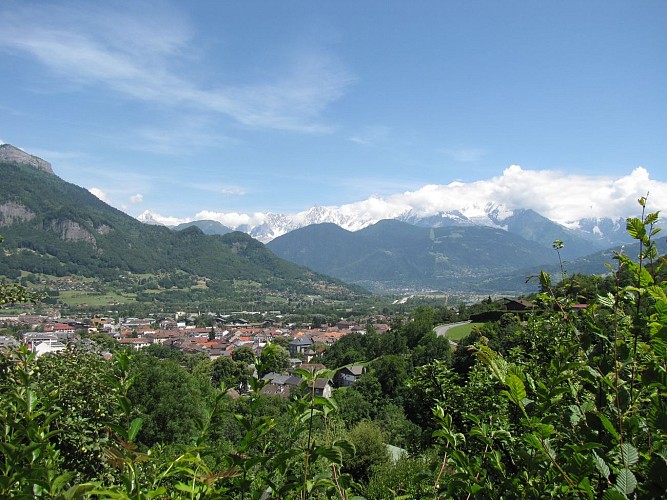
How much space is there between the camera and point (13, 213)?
158375 millimetres

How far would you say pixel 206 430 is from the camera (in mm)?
1390

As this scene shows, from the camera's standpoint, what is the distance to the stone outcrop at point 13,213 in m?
156

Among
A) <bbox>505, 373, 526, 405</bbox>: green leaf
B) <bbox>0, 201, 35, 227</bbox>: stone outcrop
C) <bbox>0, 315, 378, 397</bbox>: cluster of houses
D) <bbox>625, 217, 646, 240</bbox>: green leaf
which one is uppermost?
<bbox>0, 201, 35, 227</bbox>: stone outcrop

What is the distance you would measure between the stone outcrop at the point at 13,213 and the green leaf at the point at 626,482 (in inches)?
7696

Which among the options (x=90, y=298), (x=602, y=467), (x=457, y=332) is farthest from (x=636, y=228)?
(x=90, y=298)

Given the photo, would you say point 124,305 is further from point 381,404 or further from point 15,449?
point 15,449

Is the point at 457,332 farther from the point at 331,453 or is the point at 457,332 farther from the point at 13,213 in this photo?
the point at 13,213

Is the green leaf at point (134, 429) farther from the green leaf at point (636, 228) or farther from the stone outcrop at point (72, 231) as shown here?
the stone outcrop at point (72, 231)

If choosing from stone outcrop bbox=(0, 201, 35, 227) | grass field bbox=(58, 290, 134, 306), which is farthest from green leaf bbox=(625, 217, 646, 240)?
stone outcrop bbox=(0, 201, 35, 227)

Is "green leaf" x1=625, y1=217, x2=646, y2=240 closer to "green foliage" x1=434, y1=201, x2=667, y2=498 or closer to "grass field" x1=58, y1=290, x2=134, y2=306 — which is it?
"green foliage" x1=434, y1=201, x2=667, y2=498

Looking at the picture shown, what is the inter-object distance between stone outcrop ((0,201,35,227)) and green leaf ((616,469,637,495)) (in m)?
195

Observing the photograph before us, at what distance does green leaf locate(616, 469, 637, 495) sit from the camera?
1.02 metres

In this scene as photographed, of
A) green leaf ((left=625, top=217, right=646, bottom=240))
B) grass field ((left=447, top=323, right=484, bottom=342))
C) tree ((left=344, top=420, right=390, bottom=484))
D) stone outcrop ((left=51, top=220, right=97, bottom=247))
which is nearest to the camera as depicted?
green leaf ((left=625, top=217, right=646, bottom=240))

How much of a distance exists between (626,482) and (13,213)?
653 ft
